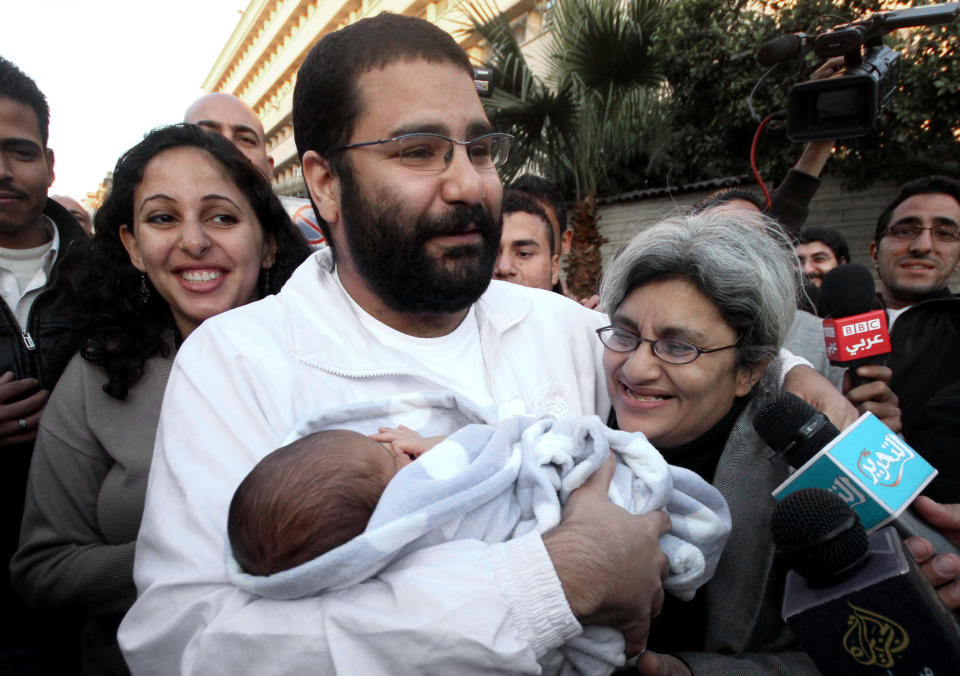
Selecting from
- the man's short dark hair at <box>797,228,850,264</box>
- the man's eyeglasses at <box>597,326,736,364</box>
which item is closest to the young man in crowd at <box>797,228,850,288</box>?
the man's short dark hair at <box>797,228,850,264</box>

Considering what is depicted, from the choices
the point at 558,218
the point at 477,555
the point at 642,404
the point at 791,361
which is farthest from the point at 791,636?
the point at 558,218

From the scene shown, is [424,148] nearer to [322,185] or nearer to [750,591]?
[322,185]

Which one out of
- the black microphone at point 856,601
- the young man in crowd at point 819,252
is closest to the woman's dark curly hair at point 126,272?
the black microphone at point 856,601

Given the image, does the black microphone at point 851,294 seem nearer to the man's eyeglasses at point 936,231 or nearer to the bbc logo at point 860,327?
the bbc logo at point 860,327

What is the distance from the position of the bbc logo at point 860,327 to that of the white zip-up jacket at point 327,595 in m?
0.87

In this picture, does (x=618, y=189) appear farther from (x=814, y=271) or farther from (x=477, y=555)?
(x=477, y=555)

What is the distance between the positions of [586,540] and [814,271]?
4648 mm

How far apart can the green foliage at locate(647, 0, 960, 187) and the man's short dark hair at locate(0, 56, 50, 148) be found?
7086mm

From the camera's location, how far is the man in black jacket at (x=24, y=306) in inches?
81.5

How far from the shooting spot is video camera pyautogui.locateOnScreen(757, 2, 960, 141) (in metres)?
2.66

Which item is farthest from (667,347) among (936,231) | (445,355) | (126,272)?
(936,231)

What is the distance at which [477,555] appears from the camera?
1145 mm

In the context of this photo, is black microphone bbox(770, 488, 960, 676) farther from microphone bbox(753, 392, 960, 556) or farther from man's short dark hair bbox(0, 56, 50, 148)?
man's short dark hair bbox(0, 56, 50, 148)

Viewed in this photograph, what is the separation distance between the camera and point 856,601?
100 cm
